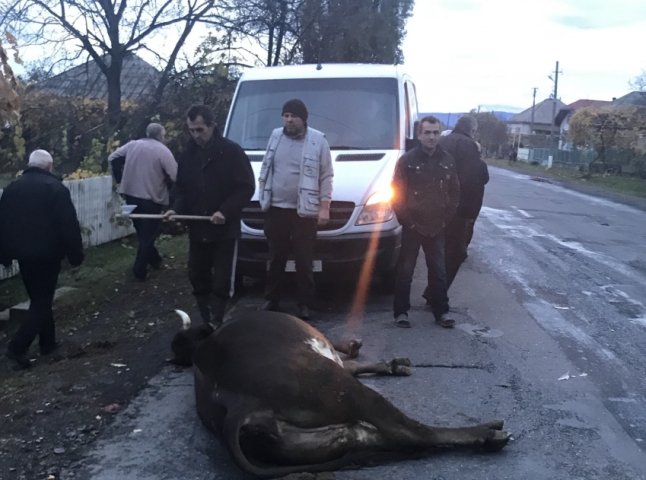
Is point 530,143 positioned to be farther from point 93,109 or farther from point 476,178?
point 476,178

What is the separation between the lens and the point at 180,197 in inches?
261

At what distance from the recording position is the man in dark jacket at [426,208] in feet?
23.2

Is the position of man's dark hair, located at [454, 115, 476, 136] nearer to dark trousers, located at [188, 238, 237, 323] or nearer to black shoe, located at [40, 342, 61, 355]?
dark trousers, located at [188, 238, 237, 323]

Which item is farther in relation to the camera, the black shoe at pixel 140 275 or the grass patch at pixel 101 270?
the black shoe at pixel 140 275

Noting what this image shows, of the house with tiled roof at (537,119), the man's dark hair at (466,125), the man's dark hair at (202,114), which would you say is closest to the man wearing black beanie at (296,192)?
the man's dark hair at (202,114)

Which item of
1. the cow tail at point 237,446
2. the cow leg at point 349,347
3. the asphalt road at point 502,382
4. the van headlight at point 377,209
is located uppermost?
the van headlight at point 377,209

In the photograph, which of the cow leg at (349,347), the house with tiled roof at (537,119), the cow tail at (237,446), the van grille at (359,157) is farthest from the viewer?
the house with tiled roof at (537,119)

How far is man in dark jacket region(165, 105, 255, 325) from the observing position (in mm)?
6438

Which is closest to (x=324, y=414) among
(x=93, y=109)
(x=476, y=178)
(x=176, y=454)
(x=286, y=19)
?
(x=176, y=454)

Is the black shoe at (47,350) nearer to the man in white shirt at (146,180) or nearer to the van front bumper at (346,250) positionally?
the van front bumper at (346,250)

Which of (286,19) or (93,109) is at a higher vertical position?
(286,19)

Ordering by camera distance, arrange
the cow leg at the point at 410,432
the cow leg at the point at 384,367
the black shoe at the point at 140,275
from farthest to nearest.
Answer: the black shoe at the point at 140,275 < the cow leg at the point at 384,367 < the cow leg at the point at 410,432

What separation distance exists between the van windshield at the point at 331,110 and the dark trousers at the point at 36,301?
10.00ft

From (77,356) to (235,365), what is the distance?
10.1 feet
